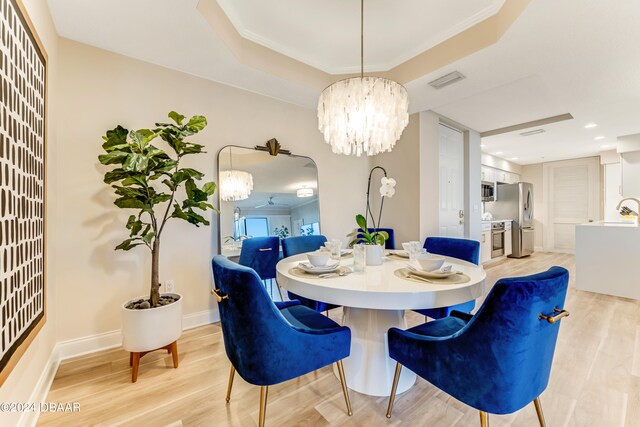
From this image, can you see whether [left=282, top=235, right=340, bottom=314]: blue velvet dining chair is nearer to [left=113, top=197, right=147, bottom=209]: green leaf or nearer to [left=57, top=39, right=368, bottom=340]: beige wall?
[left=57, top=39, right=368, bottom=340]: beige wall

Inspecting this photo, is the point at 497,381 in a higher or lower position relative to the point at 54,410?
higher

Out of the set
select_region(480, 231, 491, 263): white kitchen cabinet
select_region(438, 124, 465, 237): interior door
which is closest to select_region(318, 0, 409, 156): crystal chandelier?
select_region(438, 124, 465, 237): interior door

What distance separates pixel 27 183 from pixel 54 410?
1.23 metres

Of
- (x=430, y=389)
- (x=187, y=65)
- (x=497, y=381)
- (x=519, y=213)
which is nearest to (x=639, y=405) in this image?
(x=430, y=389)

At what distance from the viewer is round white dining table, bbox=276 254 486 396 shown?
3.71 ft

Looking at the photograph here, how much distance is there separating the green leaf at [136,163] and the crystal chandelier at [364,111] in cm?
123

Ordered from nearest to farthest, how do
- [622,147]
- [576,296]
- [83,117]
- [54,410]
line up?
1. [54,410]
2. [83,117]
3. [576,296]
4. [622,147]

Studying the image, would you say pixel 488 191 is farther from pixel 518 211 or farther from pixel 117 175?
pixel 117 175

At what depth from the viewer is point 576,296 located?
3.39 m

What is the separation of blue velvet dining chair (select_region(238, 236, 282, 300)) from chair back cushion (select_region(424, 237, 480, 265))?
4.97 ft

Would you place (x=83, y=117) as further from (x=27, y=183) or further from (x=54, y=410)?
(x=54, y=410)

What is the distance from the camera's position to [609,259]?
11.1 feet

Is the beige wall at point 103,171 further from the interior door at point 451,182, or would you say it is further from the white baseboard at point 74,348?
the interior door at point 451,182

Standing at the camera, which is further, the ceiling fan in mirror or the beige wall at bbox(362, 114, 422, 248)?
the beige wall at bbox(362, 114, 422, 248)
